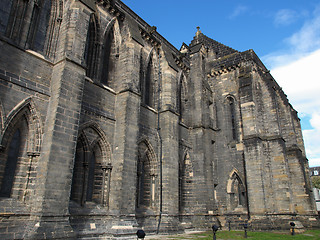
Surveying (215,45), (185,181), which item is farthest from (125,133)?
(215,45)

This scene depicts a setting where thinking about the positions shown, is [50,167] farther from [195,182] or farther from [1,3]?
[195,182]

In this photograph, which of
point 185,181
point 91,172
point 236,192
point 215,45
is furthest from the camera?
point 215,45

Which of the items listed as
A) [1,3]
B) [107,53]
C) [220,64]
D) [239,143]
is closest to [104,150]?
[107,53]

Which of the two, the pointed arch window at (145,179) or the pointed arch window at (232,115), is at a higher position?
the pointed arch window at (232,115)

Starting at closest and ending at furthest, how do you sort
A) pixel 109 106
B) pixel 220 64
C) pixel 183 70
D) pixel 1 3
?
1. pixel 1 3
2. pixel 109 106
3. pixel 183 70
4. pixel 220 64

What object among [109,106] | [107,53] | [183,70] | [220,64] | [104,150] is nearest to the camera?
[104,150]

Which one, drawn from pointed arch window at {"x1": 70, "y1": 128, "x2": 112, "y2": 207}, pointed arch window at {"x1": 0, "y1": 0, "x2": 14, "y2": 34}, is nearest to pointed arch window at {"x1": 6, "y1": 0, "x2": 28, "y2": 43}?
pointed arch window at {"x1": 0, "y1": 0, "x2": 14, "y2": 34}

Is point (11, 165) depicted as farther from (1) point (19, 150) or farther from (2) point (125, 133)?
(2) point (125, 133)

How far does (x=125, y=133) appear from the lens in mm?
11891

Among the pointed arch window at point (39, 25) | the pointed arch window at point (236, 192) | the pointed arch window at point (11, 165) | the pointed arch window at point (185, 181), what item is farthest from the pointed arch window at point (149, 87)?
the pointed arch window at point (236, 192)

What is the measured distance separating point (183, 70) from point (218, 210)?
33.3 feet

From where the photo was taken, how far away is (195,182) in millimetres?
16719

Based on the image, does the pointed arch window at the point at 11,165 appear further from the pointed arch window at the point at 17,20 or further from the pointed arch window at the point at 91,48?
the pointed arch window at the point at 91,48

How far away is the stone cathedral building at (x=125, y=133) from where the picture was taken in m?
8.78
